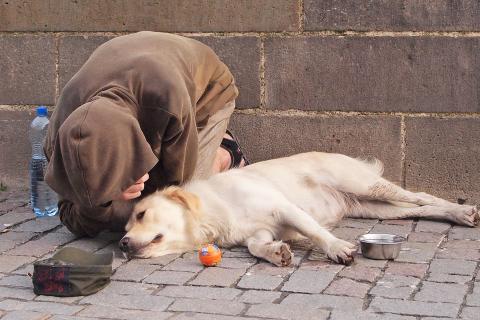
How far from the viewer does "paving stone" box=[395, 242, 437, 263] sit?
502 cm

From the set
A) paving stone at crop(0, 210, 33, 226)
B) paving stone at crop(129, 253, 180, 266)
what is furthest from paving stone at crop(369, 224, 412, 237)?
paving stone at crop(0, 210, 33, 226)

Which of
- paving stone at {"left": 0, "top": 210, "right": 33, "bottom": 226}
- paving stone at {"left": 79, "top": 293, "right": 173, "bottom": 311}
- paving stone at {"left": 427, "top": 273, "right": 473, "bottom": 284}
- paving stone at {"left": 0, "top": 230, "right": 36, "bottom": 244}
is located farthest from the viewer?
paving stone at {"left": 0, "top": 210, "right": 33, "bottom": 226}

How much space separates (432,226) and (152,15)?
2657mm

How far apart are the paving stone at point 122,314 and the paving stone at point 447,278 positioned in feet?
4.79

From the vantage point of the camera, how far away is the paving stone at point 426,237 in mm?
5508

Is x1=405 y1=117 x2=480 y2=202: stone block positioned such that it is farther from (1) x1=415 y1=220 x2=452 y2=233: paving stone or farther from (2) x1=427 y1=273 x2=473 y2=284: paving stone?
(2) x1=427 y1=273 x2=473 y2=284: paving stone

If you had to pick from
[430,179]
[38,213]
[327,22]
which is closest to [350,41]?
[327,22]

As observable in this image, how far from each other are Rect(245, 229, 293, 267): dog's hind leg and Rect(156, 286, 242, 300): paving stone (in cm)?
50

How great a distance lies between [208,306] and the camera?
13.8ft

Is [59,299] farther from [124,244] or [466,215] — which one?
[466,215]

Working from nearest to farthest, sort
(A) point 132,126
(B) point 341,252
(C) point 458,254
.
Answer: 1. (A) point 132,126
2. (B) point 341,252
3. (C) point 458,254

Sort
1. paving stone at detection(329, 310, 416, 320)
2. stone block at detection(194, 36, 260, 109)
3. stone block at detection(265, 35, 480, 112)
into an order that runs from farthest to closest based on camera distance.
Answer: stone block at detection(194, 36, 260, 109) → stone block at detection(265, 35, 480, 112) → paving stone at detection(329, 310, 416, 320)

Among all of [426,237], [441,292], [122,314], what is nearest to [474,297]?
[441,292]

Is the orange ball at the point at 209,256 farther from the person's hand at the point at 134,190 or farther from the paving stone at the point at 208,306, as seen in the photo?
the paving stone at the point at 208,306
